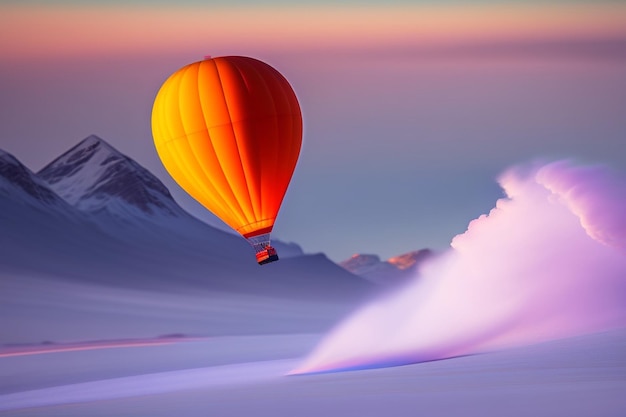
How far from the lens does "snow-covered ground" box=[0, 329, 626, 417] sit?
5572 cm

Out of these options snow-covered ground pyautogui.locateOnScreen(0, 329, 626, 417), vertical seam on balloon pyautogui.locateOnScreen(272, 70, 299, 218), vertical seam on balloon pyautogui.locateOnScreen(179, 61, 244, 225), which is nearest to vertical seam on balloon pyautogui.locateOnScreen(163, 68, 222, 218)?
vertical seam on balloon pyautogui.locateOnScreen(179, 61, 244, 225)

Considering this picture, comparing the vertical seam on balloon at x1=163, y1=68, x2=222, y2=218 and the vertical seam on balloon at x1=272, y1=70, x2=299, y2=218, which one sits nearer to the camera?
the vertical seam on balloon at x1=163, y1=68, x2=222, y2=218

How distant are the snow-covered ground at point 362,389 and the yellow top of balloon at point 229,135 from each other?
990 cm

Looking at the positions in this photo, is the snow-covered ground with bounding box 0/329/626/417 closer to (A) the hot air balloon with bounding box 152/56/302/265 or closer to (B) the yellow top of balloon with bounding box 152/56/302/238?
(A) the hot air balloon with bounding box 152/56/302/265

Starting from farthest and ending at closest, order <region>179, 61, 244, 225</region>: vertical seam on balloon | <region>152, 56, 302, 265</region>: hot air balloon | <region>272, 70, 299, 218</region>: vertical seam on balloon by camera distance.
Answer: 1. <region>272, 70, 299, 218</region>: vertical seam on balloon
2. <region>179, 61, 244, 225</region>: vertical seam on balloon
3. <region>152, 56, 302, 265</region>: hot air balloon

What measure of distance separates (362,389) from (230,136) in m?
14.6

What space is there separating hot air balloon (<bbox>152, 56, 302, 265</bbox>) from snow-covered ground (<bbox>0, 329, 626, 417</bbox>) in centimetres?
886

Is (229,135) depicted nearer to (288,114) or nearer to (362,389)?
(288,114)

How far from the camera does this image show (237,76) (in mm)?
66312

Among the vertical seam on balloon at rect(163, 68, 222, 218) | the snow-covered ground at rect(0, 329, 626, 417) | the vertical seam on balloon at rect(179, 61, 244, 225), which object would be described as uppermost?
the vertical seam on balloon at rect(163, 68, 222, 218)

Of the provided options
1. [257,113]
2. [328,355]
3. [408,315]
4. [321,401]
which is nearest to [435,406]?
[321,401]

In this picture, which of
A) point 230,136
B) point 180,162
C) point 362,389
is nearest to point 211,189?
point 180,162

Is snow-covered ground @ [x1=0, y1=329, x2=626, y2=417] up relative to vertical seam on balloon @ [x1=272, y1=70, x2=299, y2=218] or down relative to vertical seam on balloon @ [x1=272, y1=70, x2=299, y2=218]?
down

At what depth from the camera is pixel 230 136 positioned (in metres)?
65.9
